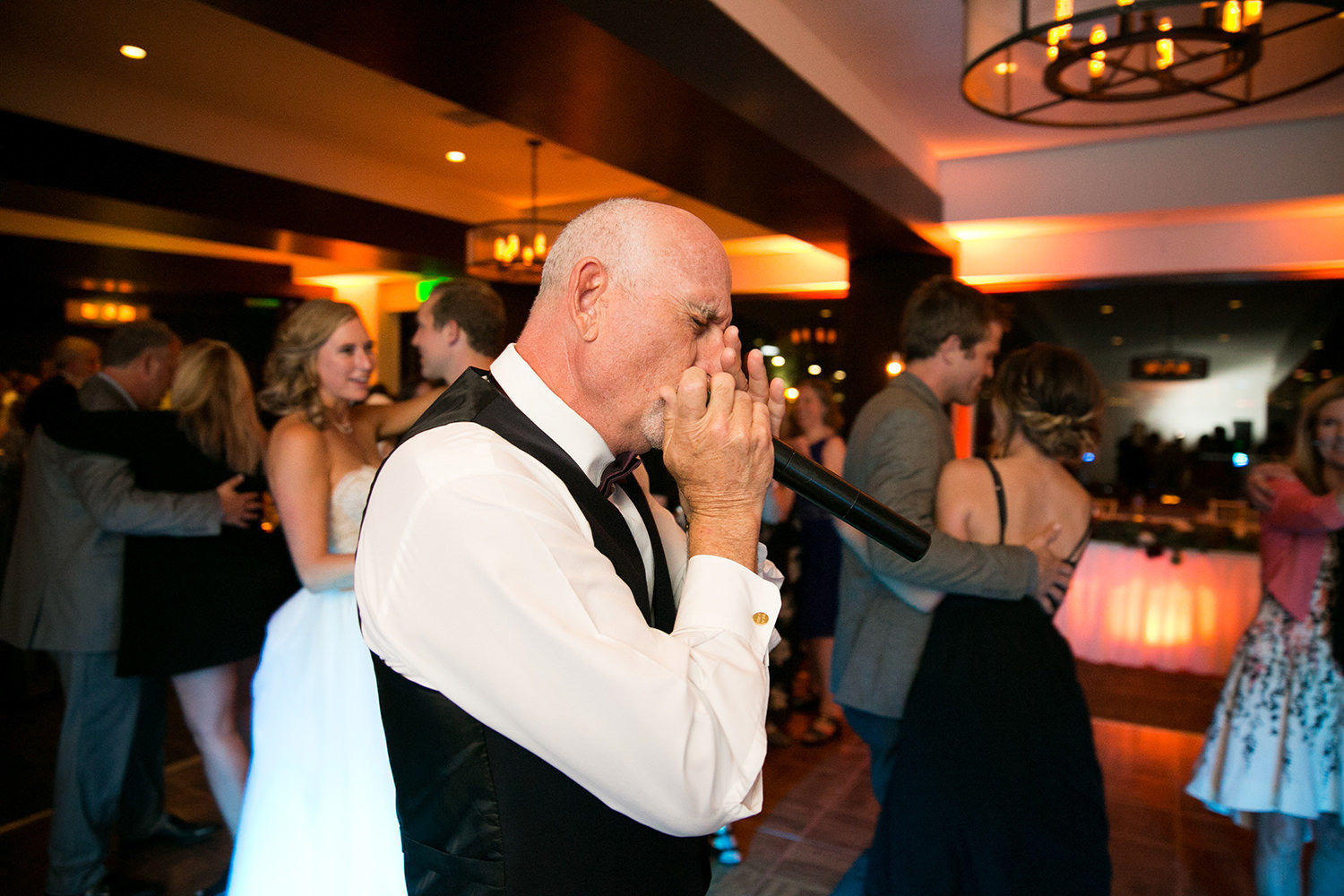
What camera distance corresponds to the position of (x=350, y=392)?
7.38 feet

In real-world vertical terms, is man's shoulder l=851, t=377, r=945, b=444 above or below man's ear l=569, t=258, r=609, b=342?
below

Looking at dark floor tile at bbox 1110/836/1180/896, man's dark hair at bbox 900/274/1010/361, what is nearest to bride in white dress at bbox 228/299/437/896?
man's dark hair at bbox 900/274/1010/361

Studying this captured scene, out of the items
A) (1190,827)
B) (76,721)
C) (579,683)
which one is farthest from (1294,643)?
(76,721)

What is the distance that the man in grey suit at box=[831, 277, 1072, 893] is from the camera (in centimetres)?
188

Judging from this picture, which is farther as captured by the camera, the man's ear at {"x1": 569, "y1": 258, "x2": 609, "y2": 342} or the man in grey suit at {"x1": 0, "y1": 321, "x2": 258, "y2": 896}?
the man in grey suit at {"x1": 0, "y1": 321, "x2": 258, "y2": 896}

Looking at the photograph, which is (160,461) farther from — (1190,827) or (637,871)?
(1190,827)

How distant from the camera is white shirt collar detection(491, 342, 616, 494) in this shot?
3.10ft

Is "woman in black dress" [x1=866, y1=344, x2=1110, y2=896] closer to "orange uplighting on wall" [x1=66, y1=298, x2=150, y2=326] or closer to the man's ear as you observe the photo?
the man's ear

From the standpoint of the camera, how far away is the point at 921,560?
182 centimetres

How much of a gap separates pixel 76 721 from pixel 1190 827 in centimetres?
392

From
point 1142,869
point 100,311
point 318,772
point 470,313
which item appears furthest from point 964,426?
point 100,311

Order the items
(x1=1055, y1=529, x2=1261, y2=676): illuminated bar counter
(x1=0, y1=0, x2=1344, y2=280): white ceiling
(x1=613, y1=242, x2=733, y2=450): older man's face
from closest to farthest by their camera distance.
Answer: (x1=613, y1=242, x2=733, y2=450): older man's face
(x1=0, y1=0, x2=1344, y2=280): white ceiling
(x1=1055, y1=529, x2=1261, y2=676): illuminated bar counter

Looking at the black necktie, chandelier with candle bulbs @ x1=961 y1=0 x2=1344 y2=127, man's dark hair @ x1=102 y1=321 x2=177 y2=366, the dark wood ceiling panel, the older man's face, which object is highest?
the dark wood ceiling panel

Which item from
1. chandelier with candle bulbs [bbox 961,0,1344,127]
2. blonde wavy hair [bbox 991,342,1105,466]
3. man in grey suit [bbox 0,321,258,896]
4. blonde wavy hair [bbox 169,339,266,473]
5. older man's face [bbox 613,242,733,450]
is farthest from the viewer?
blonde wavy hair [bbox 169,339,266,473]
